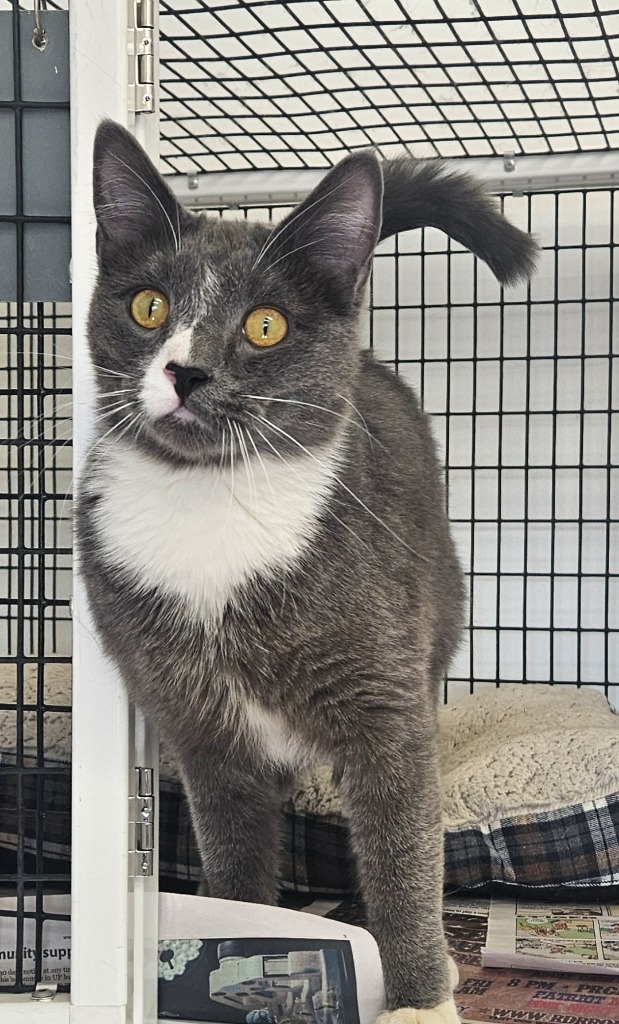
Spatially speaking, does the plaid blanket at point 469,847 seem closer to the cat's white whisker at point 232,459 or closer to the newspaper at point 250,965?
the newspaper at point 250,965

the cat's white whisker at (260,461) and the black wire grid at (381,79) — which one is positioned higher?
the black wire grid at (381,79)

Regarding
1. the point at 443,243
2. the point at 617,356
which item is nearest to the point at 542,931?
the point at 617,356

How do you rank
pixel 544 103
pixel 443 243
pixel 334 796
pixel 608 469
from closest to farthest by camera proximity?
pixel 334 796 < pixel 544 103 < pixel 608 469 < pixel 443 243

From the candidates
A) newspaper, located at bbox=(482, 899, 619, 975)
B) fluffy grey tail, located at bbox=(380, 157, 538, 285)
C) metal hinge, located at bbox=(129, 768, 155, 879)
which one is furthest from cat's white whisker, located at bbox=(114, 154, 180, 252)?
newspaper, located at bbox=(482, 899, 619, 975)

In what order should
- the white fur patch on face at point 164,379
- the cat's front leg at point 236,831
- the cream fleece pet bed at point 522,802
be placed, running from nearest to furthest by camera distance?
1. the white fur patch on face at point 164,379
2. the cat's front leg at point 236,831
3. the cream fleece pet bed at point 522,802

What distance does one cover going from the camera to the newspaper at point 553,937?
3.35 ft

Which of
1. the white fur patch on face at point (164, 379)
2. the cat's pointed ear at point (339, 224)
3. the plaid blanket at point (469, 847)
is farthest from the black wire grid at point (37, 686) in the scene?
the cat's pointed ear at point (339, 224)

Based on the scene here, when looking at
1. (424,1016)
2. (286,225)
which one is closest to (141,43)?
(286,225)

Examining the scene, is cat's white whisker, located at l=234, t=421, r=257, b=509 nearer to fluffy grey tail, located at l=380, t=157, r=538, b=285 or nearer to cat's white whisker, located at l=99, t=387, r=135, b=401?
cat's white whisker, located at l=99, t=387, r=135, b=401

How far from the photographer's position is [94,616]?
98cm

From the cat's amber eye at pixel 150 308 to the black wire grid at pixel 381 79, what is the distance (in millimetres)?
Result: 502

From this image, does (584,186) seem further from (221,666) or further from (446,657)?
(221,666)

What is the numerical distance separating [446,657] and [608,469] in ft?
1.81

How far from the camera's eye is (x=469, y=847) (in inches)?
49.4
